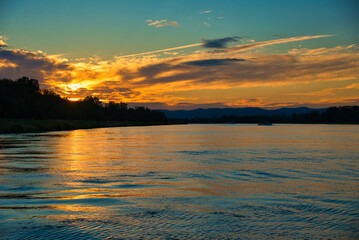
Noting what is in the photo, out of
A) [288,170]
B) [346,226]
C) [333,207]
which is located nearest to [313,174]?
[288,170]

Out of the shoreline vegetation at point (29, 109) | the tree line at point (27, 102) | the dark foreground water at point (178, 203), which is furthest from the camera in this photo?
the tree line at point (27, 102)

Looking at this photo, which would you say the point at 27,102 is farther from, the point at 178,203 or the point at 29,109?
the point at 178,203

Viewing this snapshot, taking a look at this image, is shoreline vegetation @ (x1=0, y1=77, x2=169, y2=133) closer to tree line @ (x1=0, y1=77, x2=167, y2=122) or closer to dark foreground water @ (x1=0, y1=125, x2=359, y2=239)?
tree line @ (x1=0, y1=77, x2=167, y2=122)

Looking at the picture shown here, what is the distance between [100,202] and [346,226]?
9257 millimetres

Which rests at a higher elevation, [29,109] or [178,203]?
[29,109]

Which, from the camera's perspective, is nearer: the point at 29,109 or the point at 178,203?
the point at 178,203

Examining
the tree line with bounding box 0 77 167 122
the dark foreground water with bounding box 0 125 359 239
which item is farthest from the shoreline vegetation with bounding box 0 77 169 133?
the dark foreground water with bounding box 0 125 359 239

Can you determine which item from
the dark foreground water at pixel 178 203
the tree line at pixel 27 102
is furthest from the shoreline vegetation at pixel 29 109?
the dark foreground water at pixel 178 203

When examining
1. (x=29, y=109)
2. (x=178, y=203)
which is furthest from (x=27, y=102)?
(x=178, y=203)

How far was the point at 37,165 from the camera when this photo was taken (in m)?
25.6

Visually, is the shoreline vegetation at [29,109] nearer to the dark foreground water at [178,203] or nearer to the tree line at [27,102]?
the tree line at [27,102]

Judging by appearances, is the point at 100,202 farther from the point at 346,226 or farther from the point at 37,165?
the point at 37,165

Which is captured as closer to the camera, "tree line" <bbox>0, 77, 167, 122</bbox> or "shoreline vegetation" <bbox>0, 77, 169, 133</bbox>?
"shoreline vegetation" <bbox>0, 77, 169, 133</bbox>

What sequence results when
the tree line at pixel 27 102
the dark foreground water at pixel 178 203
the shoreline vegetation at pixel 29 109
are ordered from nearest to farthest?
1. the dark foreground water at pixel 178 203
2. the shoreline vegetation at pixel 29 109
3. the tree line at pixel 27 102
